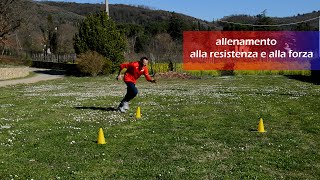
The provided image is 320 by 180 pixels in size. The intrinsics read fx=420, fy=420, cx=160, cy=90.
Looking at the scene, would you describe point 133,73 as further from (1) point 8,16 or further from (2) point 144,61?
(1) point 8,16

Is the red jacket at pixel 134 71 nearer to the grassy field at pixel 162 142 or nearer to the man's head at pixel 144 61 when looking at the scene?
the man's head at pixel 144 61

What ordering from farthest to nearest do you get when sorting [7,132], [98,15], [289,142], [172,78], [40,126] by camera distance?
[98,15] → [172,78] → [40,126] → [7,132] → [289,142]

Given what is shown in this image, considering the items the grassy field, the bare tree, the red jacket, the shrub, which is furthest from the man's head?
the bare tree

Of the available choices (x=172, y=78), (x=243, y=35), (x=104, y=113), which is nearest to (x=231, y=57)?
(x=243, y=35)

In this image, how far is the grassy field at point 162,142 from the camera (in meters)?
8.17

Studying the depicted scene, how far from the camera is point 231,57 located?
6069 centimetres

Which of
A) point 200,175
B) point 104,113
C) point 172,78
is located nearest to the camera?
point 200,175

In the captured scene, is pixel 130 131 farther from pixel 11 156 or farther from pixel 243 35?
pixel 243 35

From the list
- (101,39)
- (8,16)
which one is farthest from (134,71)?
(8,16)

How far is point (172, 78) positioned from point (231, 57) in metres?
19.3

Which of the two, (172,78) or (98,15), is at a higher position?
(98,15)

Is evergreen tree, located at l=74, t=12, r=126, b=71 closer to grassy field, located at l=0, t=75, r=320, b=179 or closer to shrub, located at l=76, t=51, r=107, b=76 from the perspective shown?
shrub, located at l=76, t=51, r=107, b=76

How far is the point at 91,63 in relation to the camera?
4594 cm

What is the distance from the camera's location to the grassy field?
817 cm
